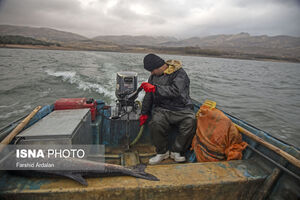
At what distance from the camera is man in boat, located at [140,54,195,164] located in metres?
2.58

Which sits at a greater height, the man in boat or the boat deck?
the man in boat

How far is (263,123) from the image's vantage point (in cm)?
814

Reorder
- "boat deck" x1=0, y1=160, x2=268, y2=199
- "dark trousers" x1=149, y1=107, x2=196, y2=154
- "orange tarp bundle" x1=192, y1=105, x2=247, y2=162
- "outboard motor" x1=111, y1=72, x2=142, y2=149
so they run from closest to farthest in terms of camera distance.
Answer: "boat deck" x1=0, y1=160, x2=268, y2=199 → "orange tarp bundle" x1=192, y1=105, x2=247, y2=162 → "dark trousers" x1=149, y1=107, x2=196, y2=154 → "outboard motor" x1=111, y1=72, x2=142, y2=149

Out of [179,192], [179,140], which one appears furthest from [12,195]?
[179,140]

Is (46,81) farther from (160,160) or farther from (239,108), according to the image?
(239,108)

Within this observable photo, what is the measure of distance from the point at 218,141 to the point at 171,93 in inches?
39.3

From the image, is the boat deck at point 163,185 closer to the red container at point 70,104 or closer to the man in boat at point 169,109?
the man in boat at point 169,109

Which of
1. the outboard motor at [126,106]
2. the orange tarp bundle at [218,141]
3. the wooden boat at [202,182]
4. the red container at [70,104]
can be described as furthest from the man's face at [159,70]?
the wooden boat at [202,182]

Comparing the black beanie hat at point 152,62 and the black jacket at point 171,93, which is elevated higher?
the black beanie hat at point 152,62

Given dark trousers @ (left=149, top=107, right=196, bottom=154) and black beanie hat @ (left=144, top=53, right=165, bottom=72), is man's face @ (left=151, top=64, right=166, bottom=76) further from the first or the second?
dark trousers @ (left=149, top=107, right=196, bottom=154)

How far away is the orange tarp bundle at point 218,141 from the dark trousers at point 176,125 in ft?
0.68

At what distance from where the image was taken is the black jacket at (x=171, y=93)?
2.58 meters

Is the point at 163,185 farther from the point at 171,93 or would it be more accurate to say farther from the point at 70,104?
the point at 70,104

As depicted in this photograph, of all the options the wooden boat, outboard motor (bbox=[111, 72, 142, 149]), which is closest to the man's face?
outboard motor (bbox=[111, 72, 142, 149])
